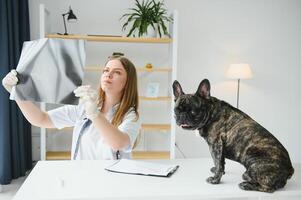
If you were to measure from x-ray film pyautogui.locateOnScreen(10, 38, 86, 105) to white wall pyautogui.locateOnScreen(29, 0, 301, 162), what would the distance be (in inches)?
94.3

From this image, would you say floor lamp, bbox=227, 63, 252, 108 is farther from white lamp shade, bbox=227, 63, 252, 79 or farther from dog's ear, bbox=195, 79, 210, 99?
dog's ear, bbox=195, 79, 210, 99

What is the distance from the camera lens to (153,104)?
3.71 m

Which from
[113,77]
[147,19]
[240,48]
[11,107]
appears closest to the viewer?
[113,77]

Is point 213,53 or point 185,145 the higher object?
point 213,53

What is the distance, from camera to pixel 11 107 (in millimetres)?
3037

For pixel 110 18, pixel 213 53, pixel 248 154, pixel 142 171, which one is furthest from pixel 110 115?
pixel 213 53

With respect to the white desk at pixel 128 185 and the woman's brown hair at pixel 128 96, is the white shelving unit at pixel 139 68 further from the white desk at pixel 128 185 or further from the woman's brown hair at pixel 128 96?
the white desk at pixel 128 185

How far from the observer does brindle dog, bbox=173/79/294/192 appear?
0.93 metres

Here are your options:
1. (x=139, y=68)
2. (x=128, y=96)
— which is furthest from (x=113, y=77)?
(x=139, y=68)

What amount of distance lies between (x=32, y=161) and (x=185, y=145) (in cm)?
190

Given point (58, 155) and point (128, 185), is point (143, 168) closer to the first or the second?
point (128, 185)

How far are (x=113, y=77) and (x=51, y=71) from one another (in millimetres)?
291

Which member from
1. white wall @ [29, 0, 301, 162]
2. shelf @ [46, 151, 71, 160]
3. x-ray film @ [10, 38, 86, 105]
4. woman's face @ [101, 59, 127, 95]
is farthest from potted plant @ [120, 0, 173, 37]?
x-ray film @ [10, 38, 86, 105]

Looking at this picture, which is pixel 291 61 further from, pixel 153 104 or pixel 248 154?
pixel 248 154
